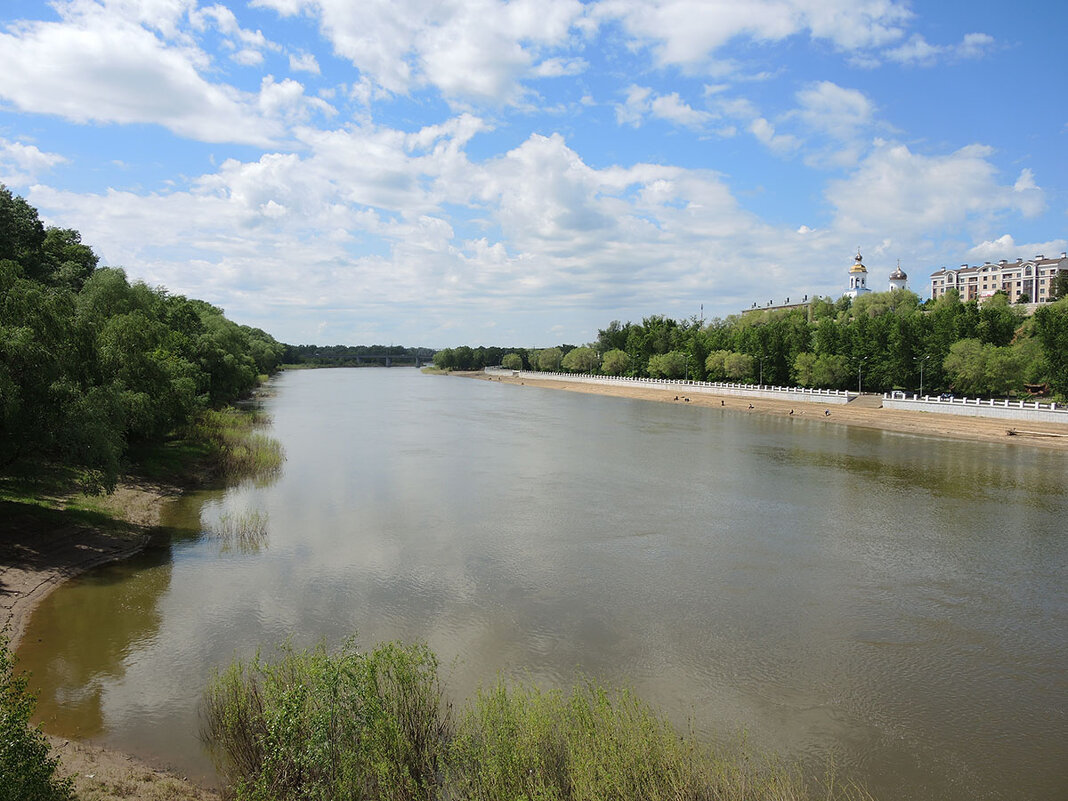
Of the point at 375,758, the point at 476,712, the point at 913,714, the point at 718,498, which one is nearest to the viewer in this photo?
the point at 375,758

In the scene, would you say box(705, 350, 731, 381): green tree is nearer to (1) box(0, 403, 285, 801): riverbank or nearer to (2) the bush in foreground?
(1) box(0, 403, 285, 801): riverbank

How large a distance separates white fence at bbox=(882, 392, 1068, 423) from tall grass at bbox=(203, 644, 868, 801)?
56.9m

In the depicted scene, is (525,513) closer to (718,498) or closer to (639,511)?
(639,511)

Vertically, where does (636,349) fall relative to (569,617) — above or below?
above

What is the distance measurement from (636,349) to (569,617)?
120310 millimetres

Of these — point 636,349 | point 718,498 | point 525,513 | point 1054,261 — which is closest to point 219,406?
point 525,513

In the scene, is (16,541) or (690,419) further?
(690,419)

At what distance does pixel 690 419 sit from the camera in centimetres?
7088

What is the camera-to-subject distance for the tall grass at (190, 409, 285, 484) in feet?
110

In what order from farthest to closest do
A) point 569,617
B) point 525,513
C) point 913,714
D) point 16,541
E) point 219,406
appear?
point 219,406
point 525,513
point 16,541
point 569,617
point 913,714

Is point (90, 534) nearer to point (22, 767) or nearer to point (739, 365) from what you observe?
point (22, 767)

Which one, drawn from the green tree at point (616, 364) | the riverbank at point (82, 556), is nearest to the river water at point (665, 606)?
the riverbank at point (82, 556)

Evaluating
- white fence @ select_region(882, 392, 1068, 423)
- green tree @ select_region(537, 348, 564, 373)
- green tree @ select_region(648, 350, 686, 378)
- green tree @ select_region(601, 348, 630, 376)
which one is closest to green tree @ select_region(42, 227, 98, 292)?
white fence @ select_region(882, 392, 1068, 423)

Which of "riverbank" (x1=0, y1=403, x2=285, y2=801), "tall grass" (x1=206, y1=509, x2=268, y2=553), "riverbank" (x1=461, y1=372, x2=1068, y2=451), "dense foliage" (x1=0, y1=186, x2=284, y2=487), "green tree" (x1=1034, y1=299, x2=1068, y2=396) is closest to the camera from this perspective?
"riverbank" (x1=0, y1=403, x2=285, y2=801)
